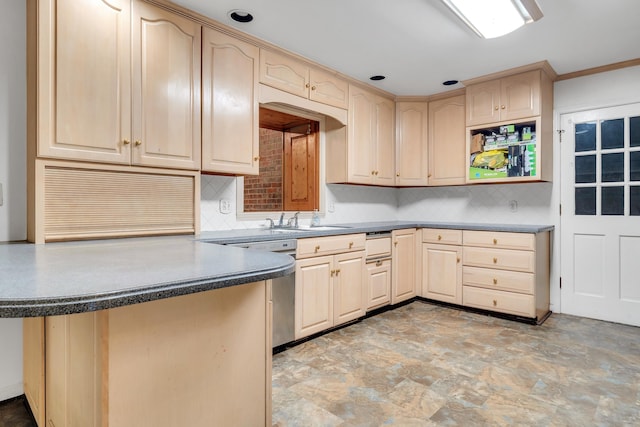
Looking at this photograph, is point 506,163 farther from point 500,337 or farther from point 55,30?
point 55,30

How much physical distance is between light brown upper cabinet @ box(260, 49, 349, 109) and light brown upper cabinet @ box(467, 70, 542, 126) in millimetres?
1290

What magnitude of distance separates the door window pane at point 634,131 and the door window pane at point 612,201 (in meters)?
0.40

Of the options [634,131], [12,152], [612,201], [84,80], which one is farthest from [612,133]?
[12,152]

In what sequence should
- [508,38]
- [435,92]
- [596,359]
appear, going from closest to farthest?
1. [596,359]
2. [508,38]
3. [435,92]

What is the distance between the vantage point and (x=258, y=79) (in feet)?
8.95

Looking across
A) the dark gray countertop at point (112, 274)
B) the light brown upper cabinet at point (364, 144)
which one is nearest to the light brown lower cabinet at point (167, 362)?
the dark gray countertop at point (112, 274)

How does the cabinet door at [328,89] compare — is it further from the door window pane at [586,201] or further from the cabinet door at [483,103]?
the door window pane at [586,201]

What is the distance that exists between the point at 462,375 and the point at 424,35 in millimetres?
2342

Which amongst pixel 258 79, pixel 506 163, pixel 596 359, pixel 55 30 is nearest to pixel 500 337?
pixel 596 359

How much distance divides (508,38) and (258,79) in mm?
1891

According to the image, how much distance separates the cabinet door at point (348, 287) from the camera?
2.99 m

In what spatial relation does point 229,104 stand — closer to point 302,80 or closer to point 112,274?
point 302,80

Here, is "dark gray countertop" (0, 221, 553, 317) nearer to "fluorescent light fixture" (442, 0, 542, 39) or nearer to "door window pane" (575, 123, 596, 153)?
"fluorescent light fixture" (442, 0, 542, 39)

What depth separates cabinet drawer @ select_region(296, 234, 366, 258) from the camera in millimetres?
2705
